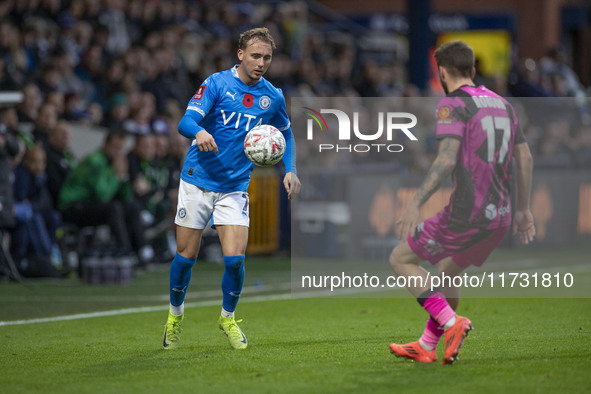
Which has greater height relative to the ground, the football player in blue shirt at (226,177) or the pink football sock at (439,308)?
the football player in blue shirt at (226,177)

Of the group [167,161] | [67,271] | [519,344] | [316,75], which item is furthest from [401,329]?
[316,75]

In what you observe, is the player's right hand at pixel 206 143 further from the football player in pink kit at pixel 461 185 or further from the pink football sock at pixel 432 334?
the pink football sock at pixel 432 334

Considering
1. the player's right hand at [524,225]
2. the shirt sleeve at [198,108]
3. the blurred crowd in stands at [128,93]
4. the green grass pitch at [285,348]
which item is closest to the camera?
the green grass pitch at [285,348]

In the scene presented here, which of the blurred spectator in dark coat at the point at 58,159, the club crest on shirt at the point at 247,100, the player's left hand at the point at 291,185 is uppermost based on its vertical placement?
the club crest on shirt at the point at 247,100

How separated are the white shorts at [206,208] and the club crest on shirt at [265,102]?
68 centimetres

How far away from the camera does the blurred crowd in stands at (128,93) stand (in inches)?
521

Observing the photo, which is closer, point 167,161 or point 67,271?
point 67,271

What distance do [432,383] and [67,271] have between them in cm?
775

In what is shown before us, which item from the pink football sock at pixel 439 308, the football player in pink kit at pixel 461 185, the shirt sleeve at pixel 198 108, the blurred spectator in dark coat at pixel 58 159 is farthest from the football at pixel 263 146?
the blurred spectator in dark coat at pixel 58 159

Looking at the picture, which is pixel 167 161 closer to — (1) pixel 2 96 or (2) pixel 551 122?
(1) pixel 2 96

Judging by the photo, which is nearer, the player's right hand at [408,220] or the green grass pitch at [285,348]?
the green grass pitch at [285,348]

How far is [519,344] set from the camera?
786 cm

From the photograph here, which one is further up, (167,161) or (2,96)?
(2,96)

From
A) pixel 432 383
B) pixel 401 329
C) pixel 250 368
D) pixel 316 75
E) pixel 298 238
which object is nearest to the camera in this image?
pixel 432 383
